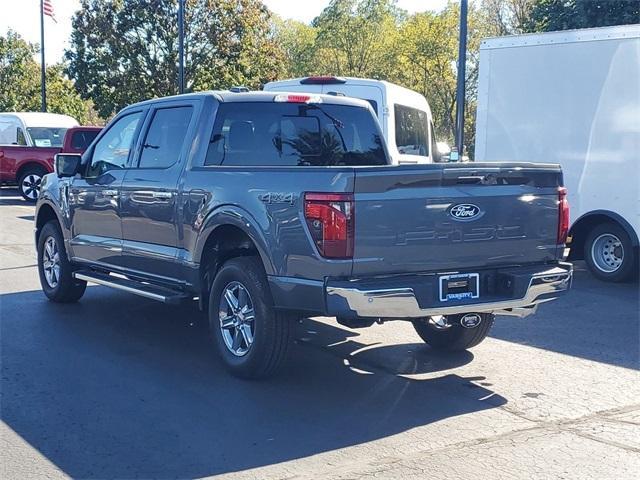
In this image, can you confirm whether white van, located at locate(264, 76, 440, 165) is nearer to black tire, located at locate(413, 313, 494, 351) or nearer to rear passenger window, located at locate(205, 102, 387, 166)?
rear passenger window, located at locate(205, 102, 387, 166)

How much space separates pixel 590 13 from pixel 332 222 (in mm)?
17927

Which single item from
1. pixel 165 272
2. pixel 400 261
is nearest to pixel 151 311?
pixel 165 272

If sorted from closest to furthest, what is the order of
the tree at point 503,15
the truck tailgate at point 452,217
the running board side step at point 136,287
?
the truck tailgate at point 452,217
the running board side step at point 136,287
the tree at point 503,15

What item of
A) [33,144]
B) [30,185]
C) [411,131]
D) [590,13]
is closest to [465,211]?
[411,131]

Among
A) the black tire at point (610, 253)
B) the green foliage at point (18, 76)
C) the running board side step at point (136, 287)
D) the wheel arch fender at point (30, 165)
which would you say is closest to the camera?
the running board side step at point (136, 287)

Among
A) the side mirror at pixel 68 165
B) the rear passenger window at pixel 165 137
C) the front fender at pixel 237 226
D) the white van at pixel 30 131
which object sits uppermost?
the white van at pixel 30 131

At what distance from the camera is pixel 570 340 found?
7285 millimetres

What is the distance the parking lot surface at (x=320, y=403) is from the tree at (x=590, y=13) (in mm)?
14485

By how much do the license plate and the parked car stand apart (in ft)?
53.7

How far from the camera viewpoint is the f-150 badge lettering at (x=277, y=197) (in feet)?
17.0

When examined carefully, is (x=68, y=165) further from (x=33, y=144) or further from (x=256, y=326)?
(x=33, y=144)

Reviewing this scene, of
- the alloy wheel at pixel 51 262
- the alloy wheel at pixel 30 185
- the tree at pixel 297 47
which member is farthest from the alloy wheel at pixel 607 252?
the tree at pixel 297 47

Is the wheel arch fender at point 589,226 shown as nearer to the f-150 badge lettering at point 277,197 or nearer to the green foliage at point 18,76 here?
the f-150 badge lettering at point 277,197

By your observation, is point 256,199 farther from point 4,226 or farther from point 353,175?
point 4,226
